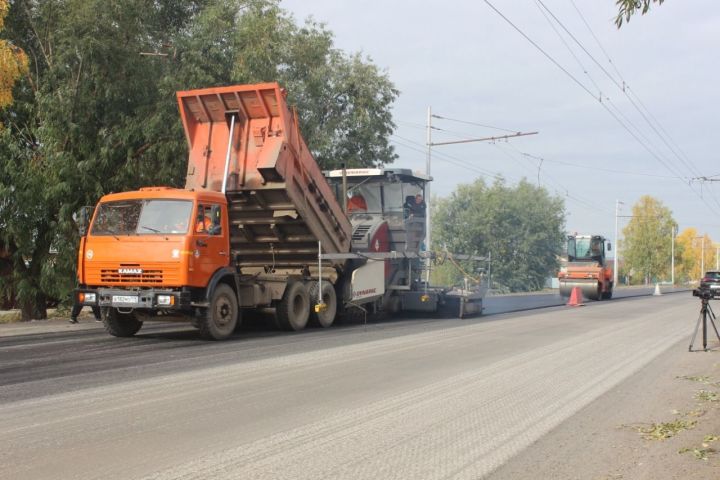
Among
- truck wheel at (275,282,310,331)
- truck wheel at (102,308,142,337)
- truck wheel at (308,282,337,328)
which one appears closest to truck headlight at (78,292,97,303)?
truck wheel at (102,308,142,337)

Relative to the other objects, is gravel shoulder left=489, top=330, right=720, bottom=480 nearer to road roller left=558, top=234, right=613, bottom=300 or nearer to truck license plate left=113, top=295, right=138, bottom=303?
truck license plate left=113, top=295, right=138, bottom=303

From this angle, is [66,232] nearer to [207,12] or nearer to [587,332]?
[207,12]

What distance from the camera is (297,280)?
48.2ft

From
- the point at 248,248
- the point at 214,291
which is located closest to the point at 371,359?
the point at 214,291

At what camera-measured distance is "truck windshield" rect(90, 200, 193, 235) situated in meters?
11.9

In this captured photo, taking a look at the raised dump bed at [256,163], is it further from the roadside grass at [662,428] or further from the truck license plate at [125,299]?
the roadside grass at [662,428]

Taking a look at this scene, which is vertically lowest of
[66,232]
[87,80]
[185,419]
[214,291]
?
[185,419]

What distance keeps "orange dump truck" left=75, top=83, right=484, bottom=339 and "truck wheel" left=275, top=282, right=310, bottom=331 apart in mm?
22

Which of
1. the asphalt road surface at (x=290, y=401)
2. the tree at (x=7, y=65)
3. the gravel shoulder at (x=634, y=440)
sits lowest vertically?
the asphalt road surface at (x=290, y=401)

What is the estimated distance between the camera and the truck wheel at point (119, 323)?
501 inches

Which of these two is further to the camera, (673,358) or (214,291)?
(214,291)

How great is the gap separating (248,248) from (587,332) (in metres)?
7.43

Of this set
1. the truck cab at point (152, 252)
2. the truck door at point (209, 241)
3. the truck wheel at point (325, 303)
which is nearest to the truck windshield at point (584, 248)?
the truck wheel at point (325, 303)

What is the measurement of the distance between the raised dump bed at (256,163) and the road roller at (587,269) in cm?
2021
